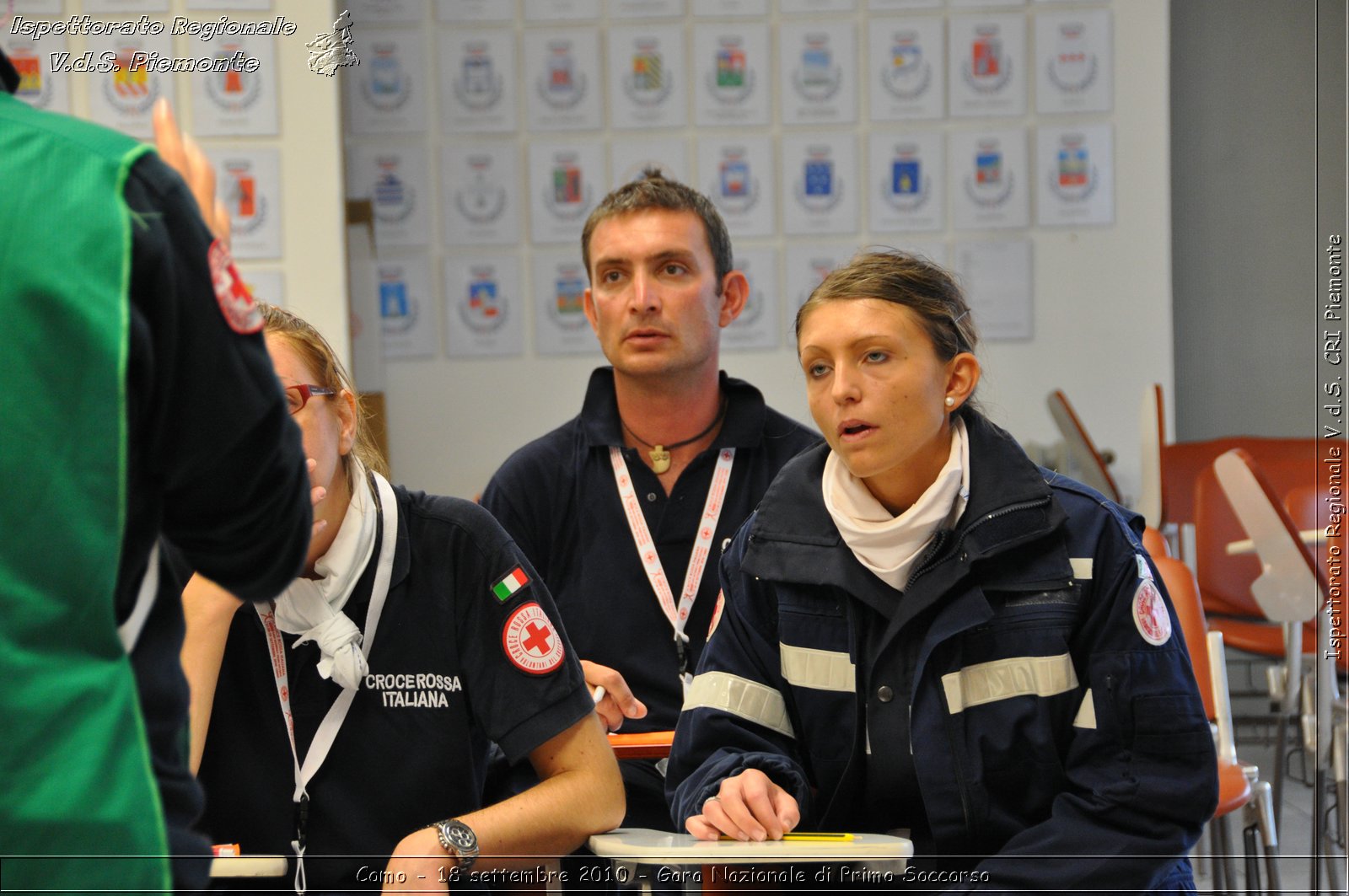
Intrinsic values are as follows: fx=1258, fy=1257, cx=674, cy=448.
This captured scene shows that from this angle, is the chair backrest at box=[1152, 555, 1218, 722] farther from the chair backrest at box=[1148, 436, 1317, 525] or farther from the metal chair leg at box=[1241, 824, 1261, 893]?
the chair backrest at box=[1148, 436, 1317, 525]

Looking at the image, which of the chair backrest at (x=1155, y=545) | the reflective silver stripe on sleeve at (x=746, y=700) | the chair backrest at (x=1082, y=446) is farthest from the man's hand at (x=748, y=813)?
the chair backrest at (x=1082, y=446)

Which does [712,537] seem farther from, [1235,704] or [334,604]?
[1235,704]

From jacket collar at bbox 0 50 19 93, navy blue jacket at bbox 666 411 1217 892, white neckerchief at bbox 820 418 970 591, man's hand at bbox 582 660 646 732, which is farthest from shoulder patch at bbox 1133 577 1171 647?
jacket collar at bbox 0 50 19 93

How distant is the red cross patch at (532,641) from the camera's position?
1985 mm

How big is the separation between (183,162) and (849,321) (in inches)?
50.7

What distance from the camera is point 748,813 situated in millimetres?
1885

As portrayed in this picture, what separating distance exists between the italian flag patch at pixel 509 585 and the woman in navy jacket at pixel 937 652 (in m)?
0.38

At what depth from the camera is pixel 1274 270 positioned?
6406mm

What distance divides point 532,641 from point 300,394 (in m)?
0.53

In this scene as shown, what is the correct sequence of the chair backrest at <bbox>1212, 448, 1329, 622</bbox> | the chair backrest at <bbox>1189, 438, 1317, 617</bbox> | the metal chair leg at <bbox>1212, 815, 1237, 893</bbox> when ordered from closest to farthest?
the metal chair leg at <bbox>1212, 815, 1237, 893</bbox> → the chair backrest at <bbox>1212, 448, 1329, 622</bbox> → the chair backrest at <bbox>1189, 438, 1317, 617</bbox>

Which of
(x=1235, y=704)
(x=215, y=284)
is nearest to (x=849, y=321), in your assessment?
(x=215, y=284)

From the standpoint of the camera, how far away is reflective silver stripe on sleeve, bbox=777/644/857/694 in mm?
2084

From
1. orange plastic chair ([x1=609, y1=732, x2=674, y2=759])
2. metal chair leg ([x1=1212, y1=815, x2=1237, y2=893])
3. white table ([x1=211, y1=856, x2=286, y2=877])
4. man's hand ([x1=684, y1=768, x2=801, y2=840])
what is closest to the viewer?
white table ([x1=211, y1=856, x2=286, y2=877])

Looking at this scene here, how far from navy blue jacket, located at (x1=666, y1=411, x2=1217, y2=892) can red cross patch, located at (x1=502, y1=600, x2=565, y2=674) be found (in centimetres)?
31
